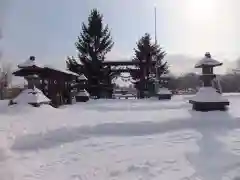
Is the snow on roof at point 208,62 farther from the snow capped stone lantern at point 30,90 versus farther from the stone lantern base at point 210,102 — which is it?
the snow capped stone lantern at point 30,90

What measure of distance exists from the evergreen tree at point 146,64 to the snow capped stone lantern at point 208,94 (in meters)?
15.7

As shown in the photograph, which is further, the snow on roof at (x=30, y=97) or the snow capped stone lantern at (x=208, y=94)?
the snow on roof at (x=30, y=97)

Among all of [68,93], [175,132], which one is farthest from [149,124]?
[68,93]

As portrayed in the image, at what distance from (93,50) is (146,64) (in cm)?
617

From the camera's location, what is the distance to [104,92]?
92.8 ft

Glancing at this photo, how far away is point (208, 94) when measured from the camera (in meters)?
11.3

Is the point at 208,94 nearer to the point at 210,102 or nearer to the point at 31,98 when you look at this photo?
the point at 210,102

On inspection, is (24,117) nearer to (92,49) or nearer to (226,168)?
(226,168)

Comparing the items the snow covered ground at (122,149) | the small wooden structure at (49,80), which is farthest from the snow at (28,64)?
the snow covered ground at (122,149)

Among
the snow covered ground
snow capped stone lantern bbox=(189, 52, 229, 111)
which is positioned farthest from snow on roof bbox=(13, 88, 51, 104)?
snow capped stone lantern bbox=(189, 52, 229, 111)

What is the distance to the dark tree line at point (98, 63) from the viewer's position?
28547 millimetres

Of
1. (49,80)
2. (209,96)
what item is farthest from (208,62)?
(49,80)

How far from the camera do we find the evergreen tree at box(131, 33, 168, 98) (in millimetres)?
28727

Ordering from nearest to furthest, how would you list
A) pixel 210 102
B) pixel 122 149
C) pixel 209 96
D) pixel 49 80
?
pixel 122 149 → pixel 210 102 → pixel 209 96 → pixel 49 80
